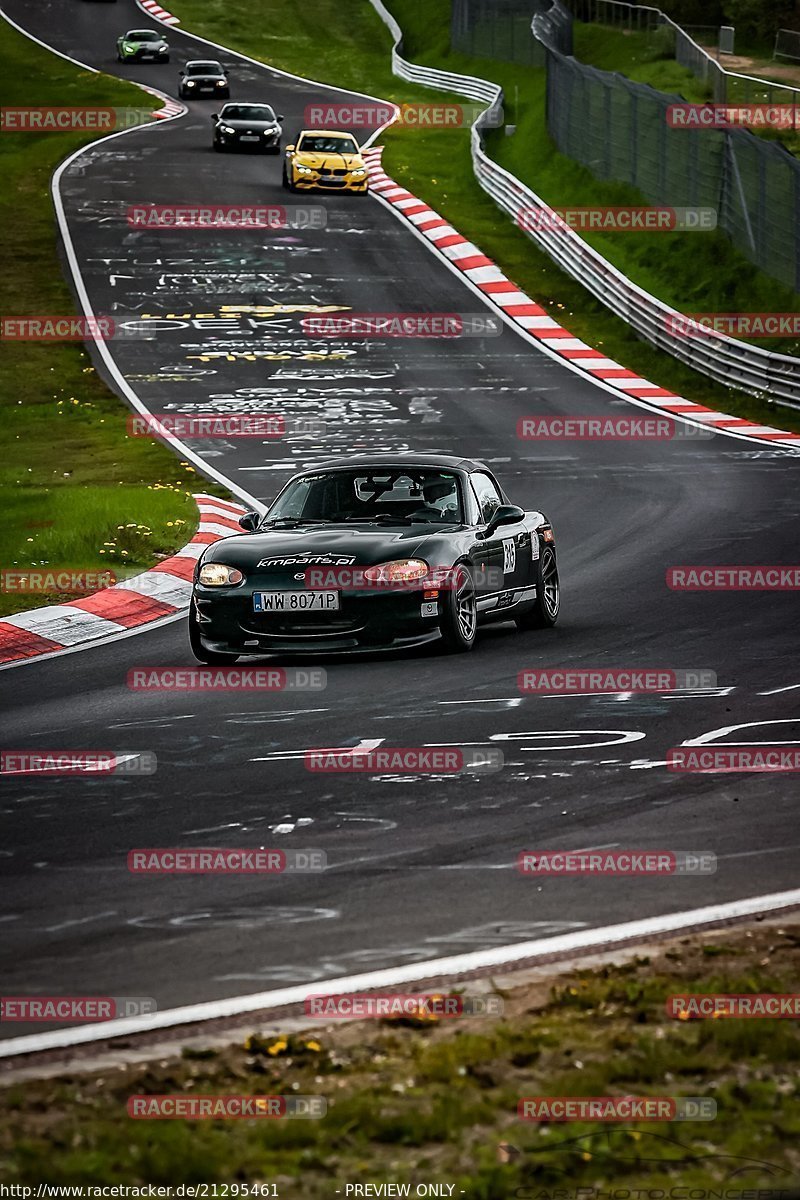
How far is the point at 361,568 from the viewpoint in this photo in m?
11.9

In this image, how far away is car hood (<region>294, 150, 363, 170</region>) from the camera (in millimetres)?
41438

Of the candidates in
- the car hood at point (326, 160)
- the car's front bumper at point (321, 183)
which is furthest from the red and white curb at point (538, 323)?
the car hood at point (326, 160)

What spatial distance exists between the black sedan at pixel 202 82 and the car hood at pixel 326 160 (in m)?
19.0

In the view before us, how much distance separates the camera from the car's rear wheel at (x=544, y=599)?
1366 cm

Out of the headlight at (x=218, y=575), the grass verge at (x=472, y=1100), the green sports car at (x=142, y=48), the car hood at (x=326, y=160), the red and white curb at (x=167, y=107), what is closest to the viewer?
the grass verge at (x=472, y=1100)

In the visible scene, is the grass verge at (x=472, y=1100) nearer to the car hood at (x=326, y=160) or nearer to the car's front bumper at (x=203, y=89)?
the car hood at (x=326, y=160)

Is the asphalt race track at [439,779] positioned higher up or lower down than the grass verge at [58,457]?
higher up

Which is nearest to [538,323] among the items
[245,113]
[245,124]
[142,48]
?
[245,124]

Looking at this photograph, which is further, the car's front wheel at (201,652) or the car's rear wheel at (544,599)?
the car's rear wheel at (544,599)

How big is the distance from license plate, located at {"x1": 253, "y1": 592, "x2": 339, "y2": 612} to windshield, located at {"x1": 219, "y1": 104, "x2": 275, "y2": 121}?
125ft

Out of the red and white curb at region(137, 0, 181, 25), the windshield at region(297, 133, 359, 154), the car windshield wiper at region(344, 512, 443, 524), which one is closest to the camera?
the car windshield wiper at region(344, 512, 443, 524)

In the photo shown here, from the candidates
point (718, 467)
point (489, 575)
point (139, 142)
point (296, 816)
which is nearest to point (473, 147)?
point (139, 142)

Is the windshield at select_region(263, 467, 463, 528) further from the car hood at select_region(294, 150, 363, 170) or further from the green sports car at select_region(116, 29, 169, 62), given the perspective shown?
the green sports car at select_region(116, 29, 169, 62)

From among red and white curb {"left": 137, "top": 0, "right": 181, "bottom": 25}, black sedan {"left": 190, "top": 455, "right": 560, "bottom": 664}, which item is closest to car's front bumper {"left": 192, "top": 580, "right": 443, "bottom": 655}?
black sedan {"left": 190, "top": 455, "right": 560, "bottom": 664}
